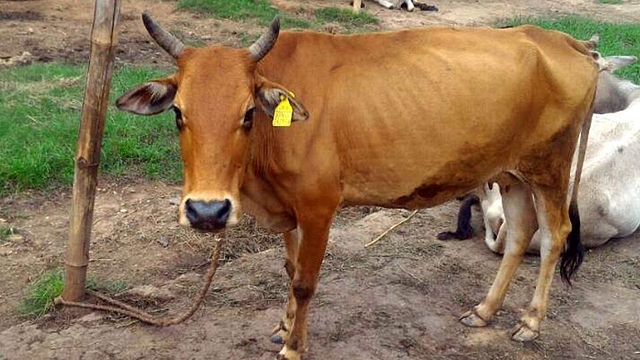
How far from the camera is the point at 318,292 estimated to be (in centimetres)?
514

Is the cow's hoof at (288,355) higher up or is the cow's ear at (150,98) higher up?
the cow's ear at (150,98)

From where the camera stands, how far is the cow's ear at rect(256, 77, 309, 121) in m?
3.67

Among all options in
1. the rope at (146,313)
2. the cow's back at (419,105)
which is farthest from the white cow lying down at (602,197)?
the rope at (146,313)

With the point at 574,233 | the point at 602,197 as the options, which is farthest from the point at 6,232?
the point at 602,197

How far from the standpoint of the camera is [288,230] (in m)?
4.32

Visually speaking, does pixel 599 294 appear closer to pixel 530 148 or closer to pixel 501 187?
pixel 501 187

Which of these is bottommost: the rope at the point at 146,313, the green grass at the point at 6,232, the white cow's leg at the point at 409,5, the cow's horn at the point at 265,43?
the white cow's leg at the point at 409,5

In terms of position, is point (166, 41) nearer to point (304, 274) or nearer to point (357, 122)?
point (357, 122)

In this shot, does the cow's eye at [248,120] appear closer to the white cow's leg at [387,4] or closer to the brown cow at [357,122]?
the brown cow at [357,122]

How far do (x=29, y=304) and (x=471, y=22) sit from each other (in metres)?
11.3

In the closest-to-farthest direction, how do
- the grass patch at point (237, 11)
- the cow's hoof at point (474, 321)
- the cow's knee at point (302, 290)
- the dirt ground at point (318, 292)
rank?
1. the cow's knee at point (302, 290)
2. the dirt ground at point (318, 292)
3. the cow's hoof at point (474, 321)
4. the grass patch at point (237, 11)

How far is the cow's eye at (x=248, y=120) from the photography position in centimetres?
363

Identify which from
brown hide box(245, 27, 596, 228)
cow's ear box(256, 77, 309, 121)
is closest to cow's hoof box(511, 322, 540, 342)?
brown hide box(245, 27, 596, 228)

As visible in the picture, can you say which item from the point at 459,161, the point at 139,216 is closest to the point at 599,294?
the point at 459,161
